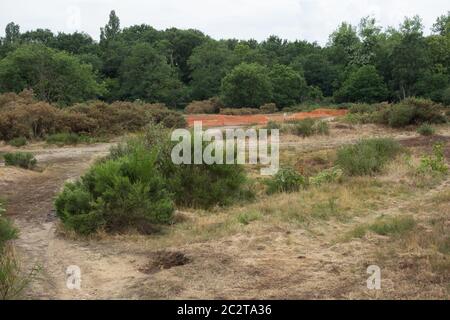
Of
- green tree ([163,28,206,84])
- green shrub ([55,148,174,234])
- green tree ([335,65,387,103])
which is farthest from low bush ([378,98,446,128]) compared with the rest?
green tree ([163,28,206,84])

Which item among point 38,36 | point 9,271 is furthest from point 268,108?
point 38,36

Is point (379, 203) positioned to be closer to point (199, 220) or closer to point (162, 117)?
point (199, 220)

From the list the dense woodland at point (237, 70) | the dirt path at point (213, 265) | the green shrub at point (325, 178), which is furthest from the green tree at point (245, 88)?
the dirt path at point (213, 265)

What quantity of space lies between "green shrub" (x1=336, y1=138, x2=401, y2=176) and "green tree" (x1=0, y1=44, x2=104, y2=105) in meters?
33.1

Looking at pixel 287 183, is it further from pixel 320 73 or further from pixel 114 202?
pixel 320 73

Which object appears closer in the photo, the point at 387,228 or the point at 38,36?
the point at 387,228

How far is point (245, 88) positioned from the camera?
5431cm

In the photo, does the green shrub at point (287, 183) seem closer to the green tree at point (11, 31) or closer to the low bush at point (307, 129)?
the low bush at point (307, 129)

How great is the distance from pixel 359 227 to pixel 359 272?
7.12 ft

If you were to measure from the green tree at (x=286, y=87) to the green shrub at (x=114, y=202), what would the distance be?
160 ft

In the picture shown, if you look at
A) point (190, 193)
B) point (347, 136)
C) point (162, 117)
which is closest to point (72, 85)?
point (162, 117)

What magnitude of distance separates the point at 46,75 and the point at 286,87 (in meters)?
25.3

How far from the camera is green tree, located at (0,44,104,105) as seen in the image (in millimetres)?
45188

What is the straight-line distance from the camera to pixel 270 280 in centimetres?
651
